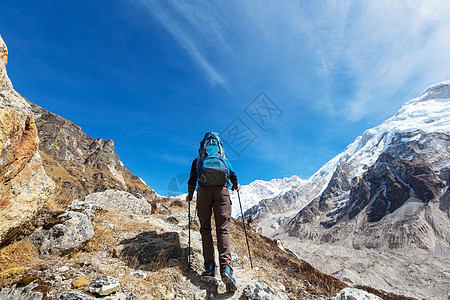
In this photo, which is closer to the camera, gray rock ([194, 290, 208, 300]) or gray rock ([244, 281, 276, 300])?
gray rock ([244, 281, 276, 300])

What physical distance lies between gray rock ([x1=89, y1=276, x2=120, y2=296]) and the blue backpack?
91.0 inches

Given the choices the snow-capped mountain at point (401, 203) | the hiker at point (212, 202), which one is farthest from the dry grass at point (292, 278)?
the snow-capped mountain at point (401, 203)

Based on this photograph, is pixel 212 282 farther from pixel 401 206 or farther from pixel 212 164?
pixel 401 206

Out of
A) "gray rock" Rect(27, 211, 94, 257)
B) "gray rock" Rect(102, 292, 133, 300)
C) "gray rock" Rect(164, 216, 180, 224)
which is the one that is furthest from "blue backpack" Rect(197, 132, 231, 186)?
"gray rock" Rect(164, 216, 180, 224)

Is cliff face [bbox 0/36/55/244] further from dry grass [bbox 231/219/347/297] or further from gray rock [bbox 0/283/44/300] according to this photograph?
dry grass [bbox 231/219/347/297]

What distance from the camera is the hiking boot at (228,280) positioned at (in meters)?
4.02

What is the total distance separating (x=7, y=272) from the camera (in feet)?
11.4

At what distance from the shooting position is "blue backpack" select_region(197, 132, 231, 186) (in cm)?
465

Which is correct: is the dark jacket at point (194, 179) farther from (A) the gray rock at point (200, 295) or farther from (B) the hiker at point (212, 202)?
(A) the gray rock at point (200, 295)

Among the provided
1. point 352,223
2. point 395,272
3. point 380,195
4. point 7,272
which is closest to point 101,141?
point 7,272

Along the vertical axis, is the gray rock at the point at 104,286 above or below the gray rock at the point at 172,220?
below

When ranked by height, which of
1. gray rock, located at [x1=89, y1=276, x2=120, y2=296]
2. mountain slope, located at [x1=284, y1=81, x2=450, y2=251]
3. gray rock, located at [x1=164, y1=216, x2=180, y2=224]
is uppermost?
mountain slope, located at [x1=284, y1=81, x2=450, y2=251]

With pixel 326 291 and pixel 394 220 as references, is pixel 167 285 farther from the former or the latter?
pixel 394 220

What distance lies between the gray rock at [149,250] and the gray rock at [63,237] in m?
0.87
